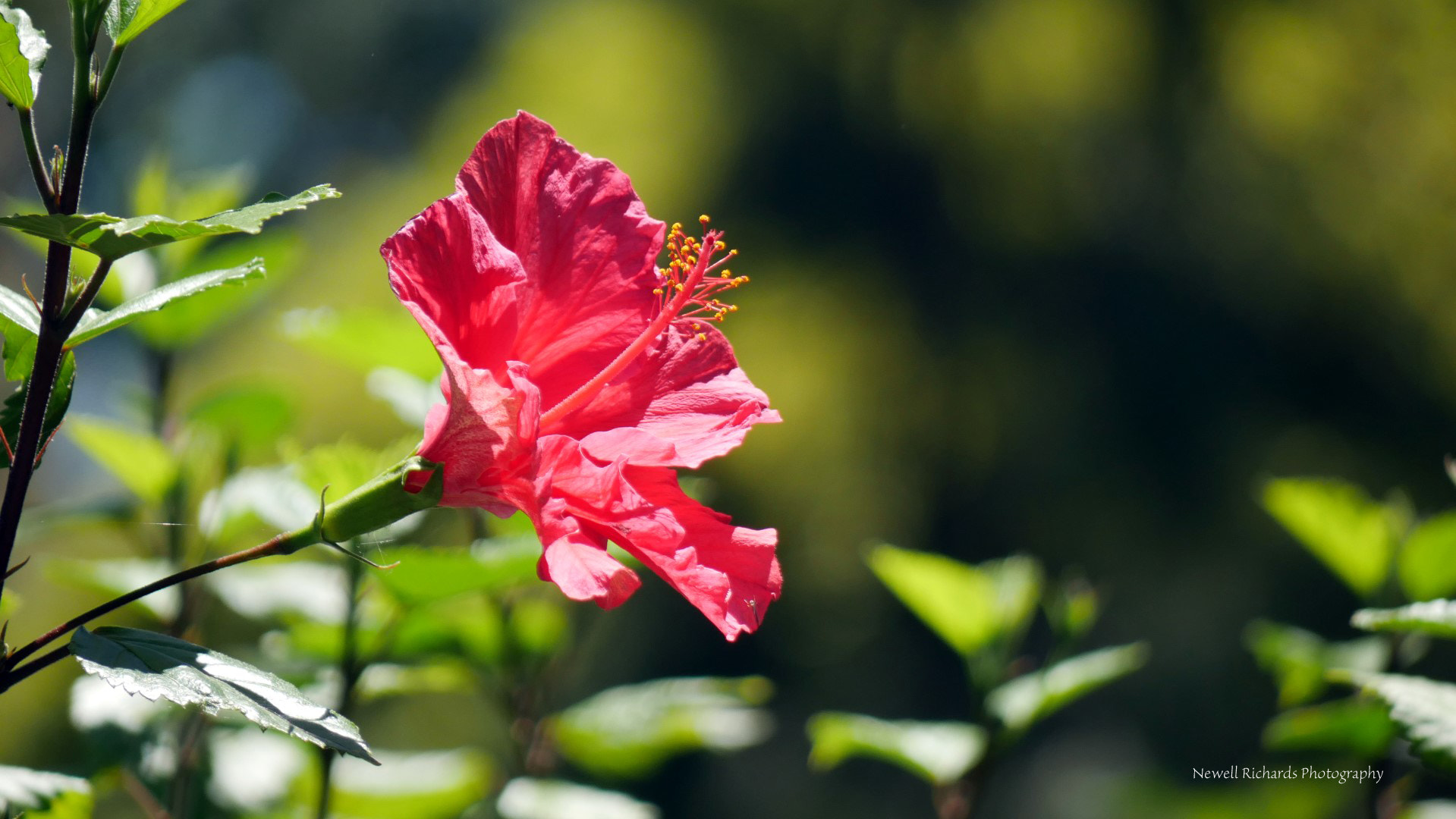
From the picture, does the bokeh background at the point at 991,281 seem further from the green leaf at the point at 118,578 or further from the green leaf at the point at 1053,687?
the green leaf at the point at 1053,687

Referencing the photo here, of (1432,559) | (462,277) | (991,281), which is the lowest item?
(462,277)

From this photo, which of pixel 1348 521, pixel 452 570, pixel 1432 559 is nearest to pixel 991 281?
pixel 1348 521

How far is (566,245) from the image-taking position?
932 millimetres

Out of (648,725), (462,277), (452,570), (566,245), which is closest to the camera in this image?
(462,277)

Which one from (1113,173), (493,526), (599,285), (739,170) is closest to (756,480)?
(739,170)

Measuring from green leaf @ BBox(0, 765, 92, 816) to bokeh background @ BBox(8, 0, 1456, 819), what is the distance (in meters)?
4.63

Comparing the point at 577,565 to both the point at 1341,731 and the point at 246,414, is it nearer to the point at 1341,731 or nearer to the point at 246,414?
the point at 246,414

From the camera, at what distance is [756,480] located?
22.0ft

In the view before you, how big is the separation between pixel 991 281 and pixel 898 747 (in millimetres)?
6575

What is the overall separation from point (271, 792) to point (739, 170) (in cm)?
663

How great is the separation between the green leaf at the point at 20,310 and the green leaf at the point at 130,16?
18 cm

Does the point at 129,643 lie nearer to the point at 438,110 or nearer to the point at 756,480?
the point at 756,480

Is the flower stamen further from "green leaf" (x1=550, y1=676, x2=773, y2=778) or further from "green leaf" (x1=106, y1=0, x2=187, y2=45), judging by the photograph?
"green leaf" (x1=550, y1=676, x2=773, y2=778)

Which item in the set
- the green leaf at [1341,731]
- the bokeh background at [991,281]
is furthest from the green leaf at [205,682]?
the bokeh background at [991,281]
